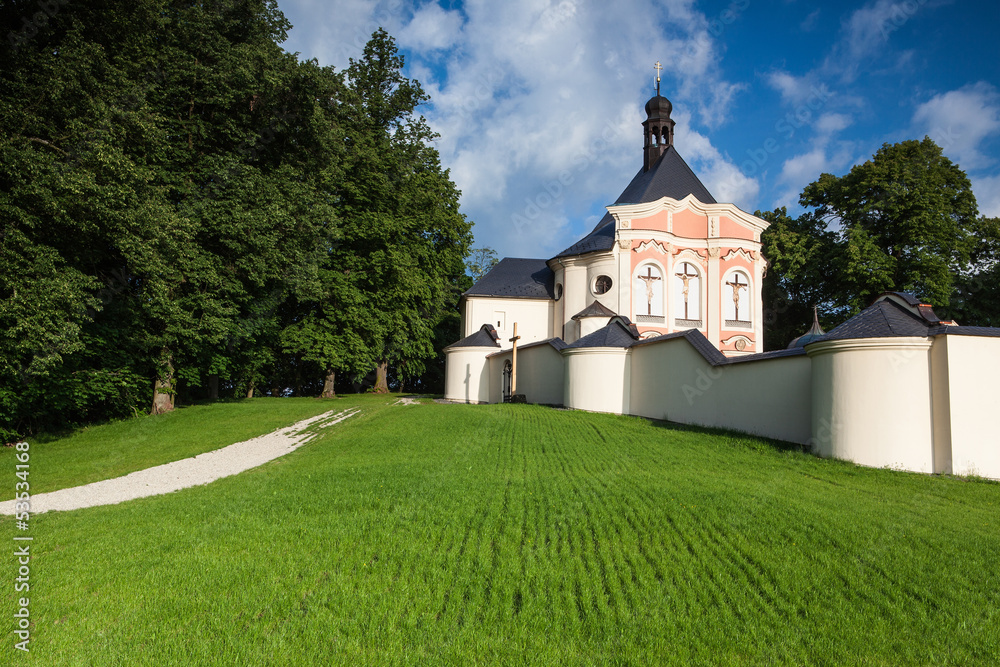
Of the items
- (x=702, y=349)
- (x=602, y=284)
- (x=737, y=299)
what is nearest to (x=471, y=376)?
(x=602, y=284)

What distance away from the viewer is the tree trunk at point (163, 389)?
1819cm

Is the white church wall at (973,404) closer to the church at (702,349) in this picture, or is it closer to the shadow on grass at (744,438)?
the church at (702,349)

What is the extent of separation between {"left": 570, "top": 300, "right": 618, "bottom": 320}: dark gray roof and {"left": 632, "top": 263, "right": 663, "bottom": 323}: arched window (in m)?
1.53

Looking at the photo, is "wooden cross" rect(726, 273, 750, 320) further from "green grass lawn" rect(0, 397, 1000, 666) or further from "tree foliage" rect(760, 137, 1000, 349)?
"green grass lawn" rect(0, 397, 1000, 666)

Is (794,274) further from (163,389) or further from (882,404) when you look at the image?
(163,389)

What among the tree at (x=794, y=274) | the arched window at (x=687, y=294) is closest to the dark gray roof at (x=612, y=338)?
the arched window at (x=687, y=294)

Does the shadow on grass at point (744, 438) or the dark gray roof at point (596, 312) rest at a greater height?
the dark gray roof at point (596, 312)

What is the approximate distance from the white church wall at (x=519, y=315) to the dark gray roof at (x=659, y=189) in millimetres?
3705

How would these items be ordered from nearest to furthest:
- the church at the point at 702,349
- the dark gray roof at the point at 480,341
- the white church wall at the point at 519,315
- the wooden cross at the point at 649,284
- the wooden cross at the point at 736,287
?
the church at the point at 702,349
the wooden cross at the point at 649,284
the dark gray roof at the point at 480,341
the wooden cross at the point at 736,287
the white church wall at the point at 519,315

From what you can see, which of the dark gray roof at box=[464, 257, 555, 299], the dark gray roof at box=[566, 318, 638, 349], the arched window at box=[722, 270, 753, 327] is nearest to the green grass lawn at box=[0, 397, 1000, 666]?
the dark gray roof at box=[566, 318, 638, 349]

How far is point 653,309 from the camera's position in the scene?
27266 millimetres

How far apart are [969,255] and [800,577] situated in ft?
110

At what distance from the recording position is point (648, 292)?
89.6 ft

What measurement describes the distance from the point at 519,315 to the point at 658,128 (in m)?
14.6
